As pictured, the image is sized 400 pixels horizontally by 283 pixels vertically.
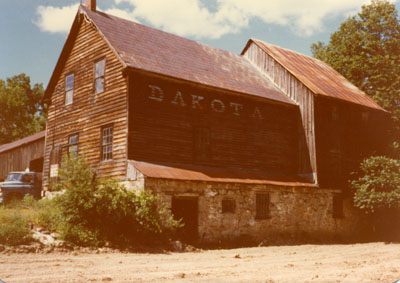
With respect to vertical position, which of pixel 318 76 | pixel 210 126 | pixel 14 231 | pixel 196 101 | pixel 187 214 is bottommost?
pixel 14 231

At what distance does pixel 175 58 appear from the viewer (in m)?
18.8

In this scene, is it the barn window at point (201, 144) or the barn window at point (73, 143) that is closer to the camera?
the barn window at point (201, 144)

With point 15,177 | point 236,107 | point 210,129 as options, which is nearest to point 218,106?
point 236,107

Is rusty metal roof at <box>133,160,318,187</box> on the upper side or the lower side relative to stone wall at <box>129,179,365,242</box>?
upper

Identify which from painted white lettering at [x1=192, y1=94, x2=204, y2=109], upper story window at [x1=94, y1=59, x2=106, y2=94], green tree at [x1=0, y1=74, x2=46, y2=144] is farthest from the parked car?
painted white lettering at [x1=192, y1=94, x2=204, y2=109]

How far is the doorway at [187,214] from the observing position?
1534 cm

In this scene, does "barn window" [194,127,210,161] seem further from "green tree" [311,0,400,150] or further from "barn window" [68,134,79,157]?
"green tree" [311,0,400,150]

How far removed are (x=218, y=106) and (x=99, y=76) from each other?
5249mm

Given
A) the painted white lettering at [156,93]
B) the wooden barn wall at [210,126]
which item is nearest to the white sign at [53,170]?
the wooden barn wall at [210,126]

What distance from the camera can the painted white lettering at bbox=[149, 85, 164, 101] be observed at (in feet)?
54.2

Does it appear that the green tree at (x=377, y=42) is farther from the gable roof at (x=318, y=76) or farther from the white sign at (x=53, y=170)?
the white sign at (x=53, y=170)

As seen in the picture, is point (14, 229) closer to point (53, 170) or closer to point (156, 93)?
point (156, 93)

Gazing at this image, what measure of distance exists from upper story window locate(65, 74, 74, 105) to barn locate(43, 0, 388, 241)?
0.05 meters

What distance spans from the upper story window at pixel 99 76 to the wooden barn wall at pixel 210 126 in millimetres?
2125
